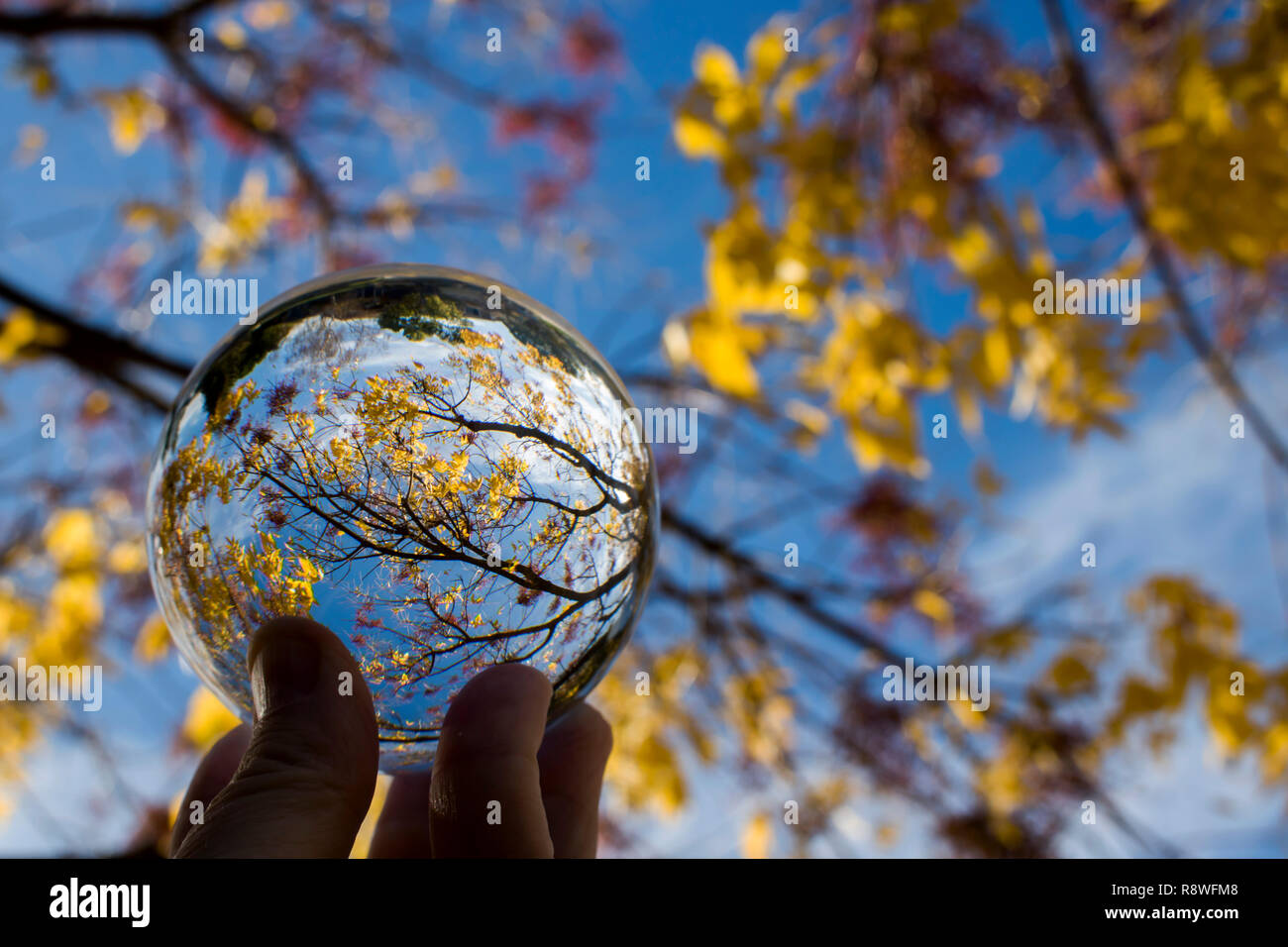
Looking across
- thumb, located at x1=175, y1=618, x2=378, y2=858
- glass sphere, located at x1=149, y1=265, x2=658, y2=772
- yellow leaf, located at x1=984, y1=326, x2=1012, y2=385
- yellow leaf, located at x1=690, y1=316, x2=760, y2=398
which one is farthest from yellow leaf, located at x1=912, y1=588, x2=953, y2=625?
thumb, located at x1=175, y1=618, x2=378, y2=858

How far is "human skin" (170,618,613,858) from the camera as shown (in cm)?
71

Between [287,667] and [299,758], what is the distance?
0.09m

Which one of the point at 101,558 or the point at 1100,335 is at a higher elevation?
the point at 1100,335

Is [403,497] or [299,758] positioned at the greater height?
[403,497]

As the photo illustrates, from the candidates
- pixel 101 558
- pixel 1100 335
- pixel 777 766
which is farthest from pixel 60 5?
pixel 777 766

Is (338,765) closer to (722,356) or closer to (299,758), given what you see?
(299,758)

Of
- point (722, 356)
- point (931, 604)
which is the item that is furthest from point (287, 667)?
point (931, 604)

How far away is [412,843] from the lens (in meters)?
1.17

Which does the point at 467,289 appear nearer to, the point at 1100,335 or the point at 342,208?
the point at 1100,335

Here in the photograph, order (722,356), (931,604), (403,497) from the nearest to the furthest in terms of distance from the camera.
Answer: (403,497)
(722,356)
(931,604)

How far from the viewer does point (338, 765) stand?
2.48ft

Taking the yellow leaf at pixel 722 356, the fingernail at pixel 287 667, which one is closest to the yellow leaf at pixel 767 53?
the yellow leaf at pixel 722 356

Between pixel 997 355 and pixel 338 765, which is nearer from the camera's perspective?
pixel 338 765

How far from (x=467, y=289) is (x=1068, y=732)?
2342mm
